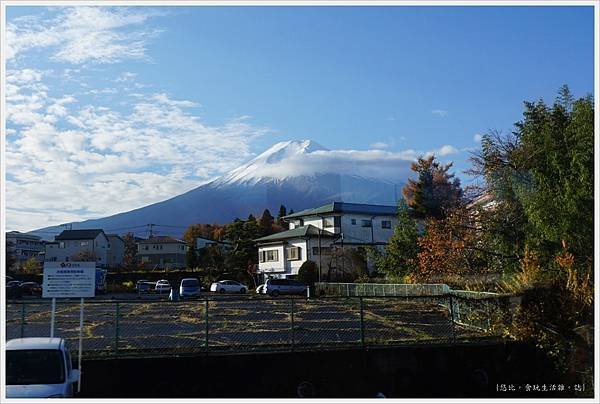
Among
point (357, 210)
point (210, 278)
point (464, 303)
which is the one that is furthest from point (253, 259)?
point (464, 303)

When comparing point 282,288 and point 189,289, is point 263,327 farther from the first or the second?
point 282,288

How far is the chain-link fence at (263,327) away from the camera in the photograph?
1115 centimetres

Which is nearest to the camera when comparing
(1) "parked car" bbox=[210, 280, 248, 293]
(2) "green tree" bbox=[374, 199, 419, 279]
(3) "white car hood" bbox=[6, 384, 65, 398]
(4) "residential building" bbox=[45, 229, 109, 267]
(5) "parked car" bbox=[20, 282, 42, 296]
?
(3) "white car hood" bbox=[6, 384, 65, 398]

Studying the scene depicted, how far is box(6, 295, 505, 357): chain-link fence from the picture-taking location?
1115 cm

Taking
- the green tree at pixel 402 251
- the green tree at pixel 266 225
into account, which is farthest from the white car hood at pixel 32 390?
the green tree at pixel 266 225

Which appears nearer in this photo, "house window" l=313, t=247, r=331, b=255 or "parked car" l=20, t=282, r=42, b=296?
"parked car" l=20, t=282, r=42, b=296

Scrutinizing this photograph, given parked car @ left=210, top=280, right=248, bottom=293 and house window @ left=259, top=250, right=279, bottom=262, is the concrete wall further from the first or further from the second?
house window @ left=259, top=250, right=279, bottom=262

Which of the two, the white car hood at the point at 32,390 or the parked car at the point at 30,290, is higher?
the parked car at the point at 30,290

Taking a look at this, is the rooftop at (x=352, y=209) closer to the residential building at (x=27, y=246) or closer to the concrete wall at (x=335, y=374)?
the concrete wall at (x=335, y=374)

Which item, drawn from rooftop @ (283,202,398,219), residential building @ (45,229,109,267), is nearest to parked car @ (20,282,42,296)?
rooftop @ (283,202,398,219)

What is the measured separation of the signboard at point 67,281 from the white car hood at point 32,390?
1799 millimetres

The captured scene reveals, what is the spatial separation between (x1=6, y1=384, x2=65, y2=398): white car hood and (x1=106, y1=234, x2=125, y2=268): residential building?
207ft

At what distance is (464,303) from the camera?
1359 centimetres

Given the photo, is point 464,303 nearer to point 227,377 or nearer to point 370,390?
point 370,390
